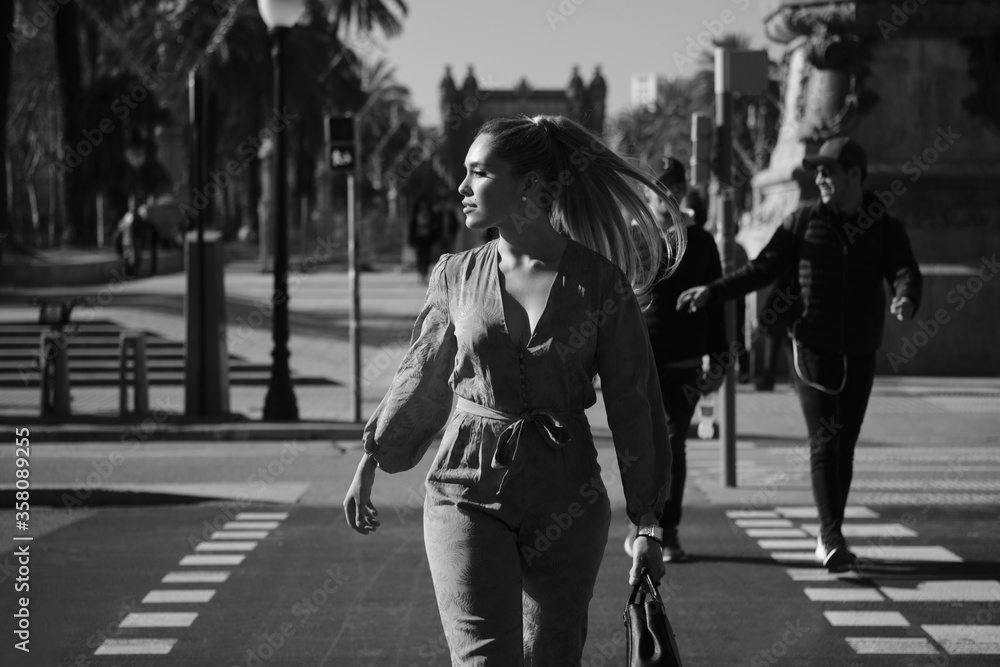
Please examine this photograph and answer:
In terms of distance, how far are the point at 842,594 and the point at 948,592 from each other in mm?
473

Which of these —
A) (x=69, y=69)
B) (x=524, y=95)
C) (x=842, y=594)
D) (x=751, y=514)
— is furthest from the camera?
A: (x=524, y=95)

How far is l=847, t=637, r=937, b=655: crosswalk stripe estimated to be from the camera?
579 cm

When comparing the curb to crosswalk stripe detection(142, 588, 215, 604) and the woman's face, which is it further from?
the woman's face

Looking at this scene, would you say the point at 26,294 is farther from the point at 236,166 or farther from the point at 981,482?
the point at 236,166

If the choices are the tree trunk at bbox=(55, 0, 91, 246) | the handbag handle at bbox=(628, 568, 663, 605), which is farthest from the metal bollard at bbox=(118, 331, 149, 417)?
the tree trunk at bbox=(55, 0, 91, 246)

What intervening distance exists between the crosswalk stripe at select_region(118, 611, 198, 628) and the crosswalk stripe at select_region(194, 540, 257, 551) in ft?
4.86

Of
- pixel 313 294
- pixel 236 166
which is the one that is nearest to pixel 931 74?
pixel 313 294

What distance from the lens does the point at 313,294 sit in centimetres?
3192

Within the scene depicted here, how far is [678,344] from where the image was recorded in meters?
7.32

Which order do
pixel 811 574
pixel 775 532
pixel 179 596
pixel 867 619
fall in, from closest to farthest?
pixel 867 619, pixel 179 596, pixel 811 574, pixel 775 532

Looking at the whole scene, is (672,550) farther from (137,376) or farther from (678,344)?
(137,376)

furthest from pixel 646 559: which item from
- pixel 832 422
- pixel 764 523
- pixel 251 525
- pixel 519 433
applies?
pixel 251 525

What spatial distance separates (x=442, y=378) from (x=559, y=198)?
1.72 feet

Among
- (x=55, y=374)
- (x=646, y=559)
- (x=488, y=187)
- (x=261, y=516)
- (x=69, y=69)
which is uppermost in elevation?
(x=69, y=69)
